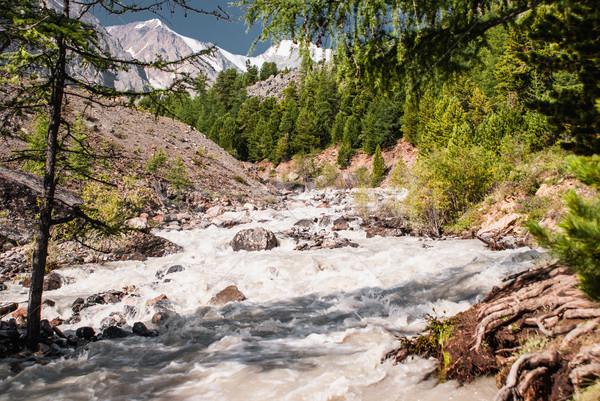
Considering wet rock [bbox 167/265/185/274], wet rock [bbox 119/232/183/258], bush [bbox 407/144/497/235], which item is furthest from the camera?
bush [bbox 407/144/497/235]

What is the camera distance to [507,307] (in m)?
3.28

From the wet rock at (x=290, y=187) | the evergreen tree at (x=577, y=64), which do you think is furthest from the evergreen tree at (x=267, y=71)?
the evergreen tree at (x=577, y=64)

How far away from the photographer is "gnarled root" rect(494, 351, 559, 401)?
237 centimetres

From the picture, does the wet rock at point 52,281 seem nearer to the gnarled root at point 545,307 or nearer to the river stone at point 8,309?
the river stone at point 8,309

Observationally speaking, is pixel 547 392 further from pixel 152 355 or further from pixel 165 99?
pixel 165 99

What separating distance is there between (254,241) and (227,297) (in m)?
5.40

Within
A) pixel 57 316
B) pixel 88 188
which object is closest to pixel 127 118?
pixel 88 188

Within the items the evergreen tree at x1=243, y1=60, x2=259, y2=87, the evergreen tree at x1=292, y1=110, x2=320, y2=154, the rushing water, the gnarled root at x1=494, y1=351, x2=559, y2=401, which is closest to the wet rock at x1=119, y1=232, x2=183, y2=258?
the rushing water

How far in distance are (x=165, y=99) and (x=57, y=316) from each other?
5601mm

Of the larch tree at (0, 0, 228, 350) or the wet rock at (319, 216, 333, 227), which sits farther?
the wet rock at (319, 216, 333, 227)

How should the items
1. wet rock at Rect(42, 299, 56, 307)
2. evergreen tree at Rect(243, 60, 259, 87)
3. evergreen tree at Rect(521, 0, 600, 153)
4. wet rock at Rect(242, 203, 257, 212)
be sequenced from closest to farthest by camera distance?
evergreen tree at Rect(521, 0, 600, 153)
wet rock at Rect(42, 299, 56, 307)
wet rock at Rect(242, 203, 257, 212)
evergreen tree at Rect(243, 60, 259, 87)

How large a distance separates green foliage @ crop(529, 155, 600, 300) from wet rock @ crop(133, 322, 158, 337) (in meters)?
6.58

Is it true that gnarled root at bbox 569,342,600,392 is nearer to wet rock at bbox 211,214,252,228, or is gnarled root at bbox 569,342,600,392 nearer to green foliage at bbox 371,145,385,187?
wet rock at bbox 211,214,252,228

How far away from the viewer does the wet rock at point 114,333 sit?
19.7 feet
